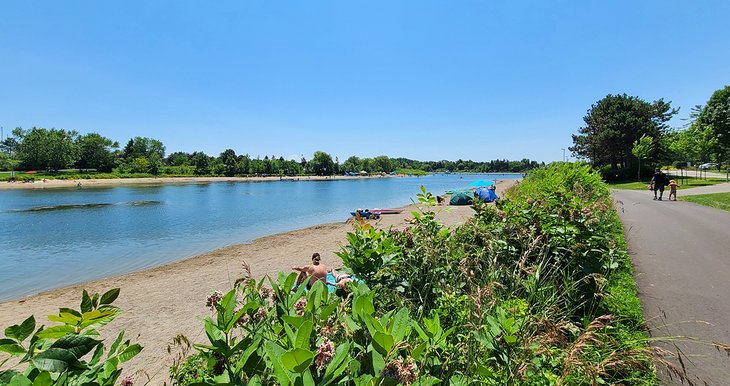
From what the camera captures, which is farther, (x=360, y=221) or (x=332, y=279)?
(x=332, y=279)

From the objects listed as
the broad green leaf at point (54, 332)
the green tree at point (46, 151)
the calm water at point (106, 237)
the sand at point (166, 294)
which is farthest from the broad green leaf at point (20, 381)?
the green tree at point (46, 151)

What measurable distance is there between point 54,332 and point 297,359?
29.1 inches

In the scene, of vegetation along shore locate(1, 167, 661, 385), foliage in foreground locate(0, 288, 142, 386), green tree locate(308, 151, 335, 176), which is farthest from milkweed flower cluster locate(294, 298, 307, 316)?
green tree locate(308, 151, 335, 176)

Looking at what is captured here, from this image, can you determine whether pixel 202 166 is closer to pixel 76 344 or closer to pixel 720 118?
pixel 720 118

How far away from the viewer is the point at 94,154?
339ft

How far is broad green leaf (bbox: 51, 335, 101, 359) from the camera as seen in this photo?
3.42 feet

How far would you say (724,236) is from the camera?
30.1 ft

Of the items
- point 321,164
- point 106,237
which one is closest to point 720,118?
point 106,237

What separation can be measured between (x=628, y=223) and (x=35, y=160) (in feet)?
421

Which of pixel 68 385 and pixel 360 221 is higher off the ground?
pixel 360 221

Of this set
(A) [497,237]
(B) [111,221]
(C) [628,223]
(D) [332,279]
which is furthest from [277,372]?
(B) [111,221]

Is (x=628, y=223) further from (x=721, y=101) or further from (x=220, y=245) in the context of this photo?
(x=721, y=101)

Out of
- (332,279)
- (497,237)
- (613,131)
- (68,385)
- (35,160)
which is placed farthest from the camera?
(35,160)

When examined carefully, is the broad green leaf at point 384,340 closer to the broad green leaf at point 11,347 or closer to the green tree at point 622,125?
the broad green leaf at point 11,347
